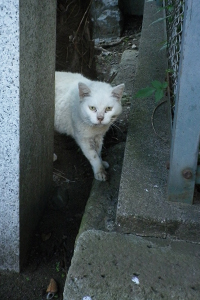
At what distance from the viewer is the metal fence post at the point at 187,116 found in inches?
60.7

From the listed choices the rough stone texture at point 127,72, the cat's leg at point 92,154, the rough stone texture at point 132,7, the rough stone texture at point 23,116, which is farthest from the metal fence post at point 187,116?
the rough stone texture at point 132,7

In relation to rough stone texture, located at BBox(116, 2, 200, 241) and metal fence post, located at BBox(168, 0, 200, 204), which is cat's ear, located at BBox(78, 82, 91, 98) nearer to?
rough stone texture, located at BBox(116, 2, 200, 241)

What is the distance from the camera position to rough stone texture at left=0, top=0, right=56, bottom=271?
1.66m

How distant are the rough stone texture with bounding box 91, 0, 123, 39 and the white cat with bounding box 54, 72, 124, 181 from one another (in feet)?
8.39

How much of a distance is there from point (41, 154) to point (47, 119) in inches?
8.4

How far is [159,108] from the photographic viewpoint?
277cm

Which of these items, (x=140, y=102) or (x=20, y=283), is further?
(x=140, y=102)

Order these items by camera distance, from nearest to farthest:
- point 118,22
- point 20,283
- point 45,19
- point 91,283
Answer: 1. point 91,283
2. point 45,19
3. point 20,283
4. point 118,22

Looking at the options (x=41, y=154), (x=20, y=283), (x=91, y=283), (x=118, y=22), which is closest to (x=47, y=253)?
(x=20, y=283)

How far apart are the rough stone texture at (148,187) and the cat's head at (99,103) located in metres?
0.15

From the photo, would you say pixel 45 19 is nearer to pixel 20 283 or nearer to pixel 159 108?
pixel 159 108

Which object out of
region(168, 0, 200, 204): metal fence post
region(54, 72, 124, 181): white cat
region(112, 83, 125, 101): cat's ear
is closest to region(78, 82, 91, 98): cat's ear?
region(54, 72, 124, 181): white cat

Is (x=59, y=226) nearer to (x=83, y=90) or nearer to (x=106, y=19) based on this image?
(x=83, y=90)

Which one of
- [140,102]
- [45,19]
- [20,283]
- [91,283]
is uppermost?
[45,19]
